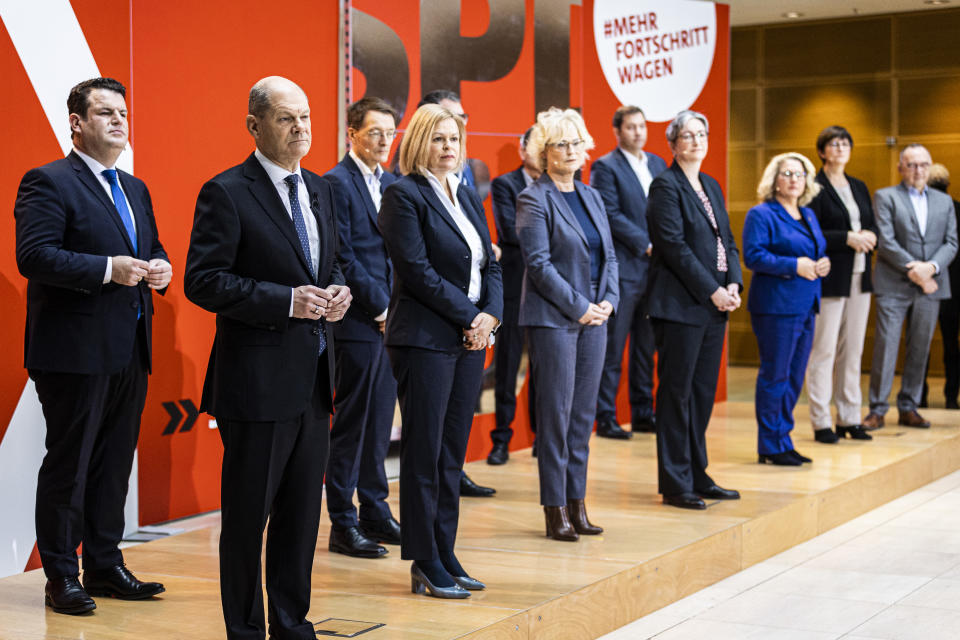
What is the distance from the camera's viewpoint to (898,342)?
25.4 ft

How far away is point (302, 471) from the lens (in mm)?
3133

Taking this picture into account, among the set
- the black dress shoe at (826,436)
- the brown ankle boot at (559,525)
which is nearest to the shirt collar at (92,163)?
the brown ankle boot at (559,525)

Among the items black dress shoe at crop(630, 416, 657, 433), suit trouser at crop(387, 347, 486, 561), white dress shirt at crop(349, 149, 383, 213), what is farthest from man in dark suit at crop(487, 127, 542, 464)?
suit trouser at crop(387, 347, 486, 561)

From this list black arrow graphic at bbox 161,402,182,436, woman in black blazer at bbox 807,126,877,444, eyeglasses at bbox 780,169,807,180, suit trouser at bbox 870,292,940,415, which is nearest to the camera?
black arrow graphic at bbox 161,402,182,436

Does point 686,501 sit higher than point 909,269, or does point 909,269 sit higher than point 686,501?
point 909,269

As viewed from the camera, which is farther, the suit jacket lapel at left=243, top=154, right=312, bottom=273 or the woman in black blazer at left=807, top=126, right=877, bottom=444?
the woman in black blazer at left=807, top=126, right=877, bottom=444

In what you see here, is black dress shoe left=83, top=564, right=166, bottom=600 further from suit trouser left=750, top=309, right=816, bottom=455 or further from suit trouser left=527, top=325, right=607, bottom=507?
suit trouser left=750, top=309, right=816, bottom=455

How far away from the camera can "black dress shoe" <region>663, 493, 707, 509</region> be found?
520cm

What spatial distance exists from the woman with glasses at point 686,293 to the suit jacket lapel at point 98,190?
2318 mm

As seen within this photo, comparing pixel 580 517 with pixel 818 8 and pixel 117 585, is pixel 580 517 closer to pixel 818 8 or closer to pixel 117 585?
pixel 117 585

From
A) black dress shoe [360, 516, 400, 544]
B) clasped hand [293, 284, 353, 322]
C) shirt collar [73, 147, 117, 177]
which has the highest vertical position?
shirt collar [73, 147, 117, 177]

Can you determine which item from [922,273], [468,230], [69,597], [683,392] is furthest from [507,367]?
[69,597]

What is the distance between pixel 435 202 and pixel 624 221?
3258 millimetres

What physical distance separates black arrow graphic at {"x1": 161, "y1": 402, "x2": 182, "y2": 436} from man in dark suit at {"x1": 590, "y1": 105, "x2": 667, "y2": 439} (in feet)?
8.62
